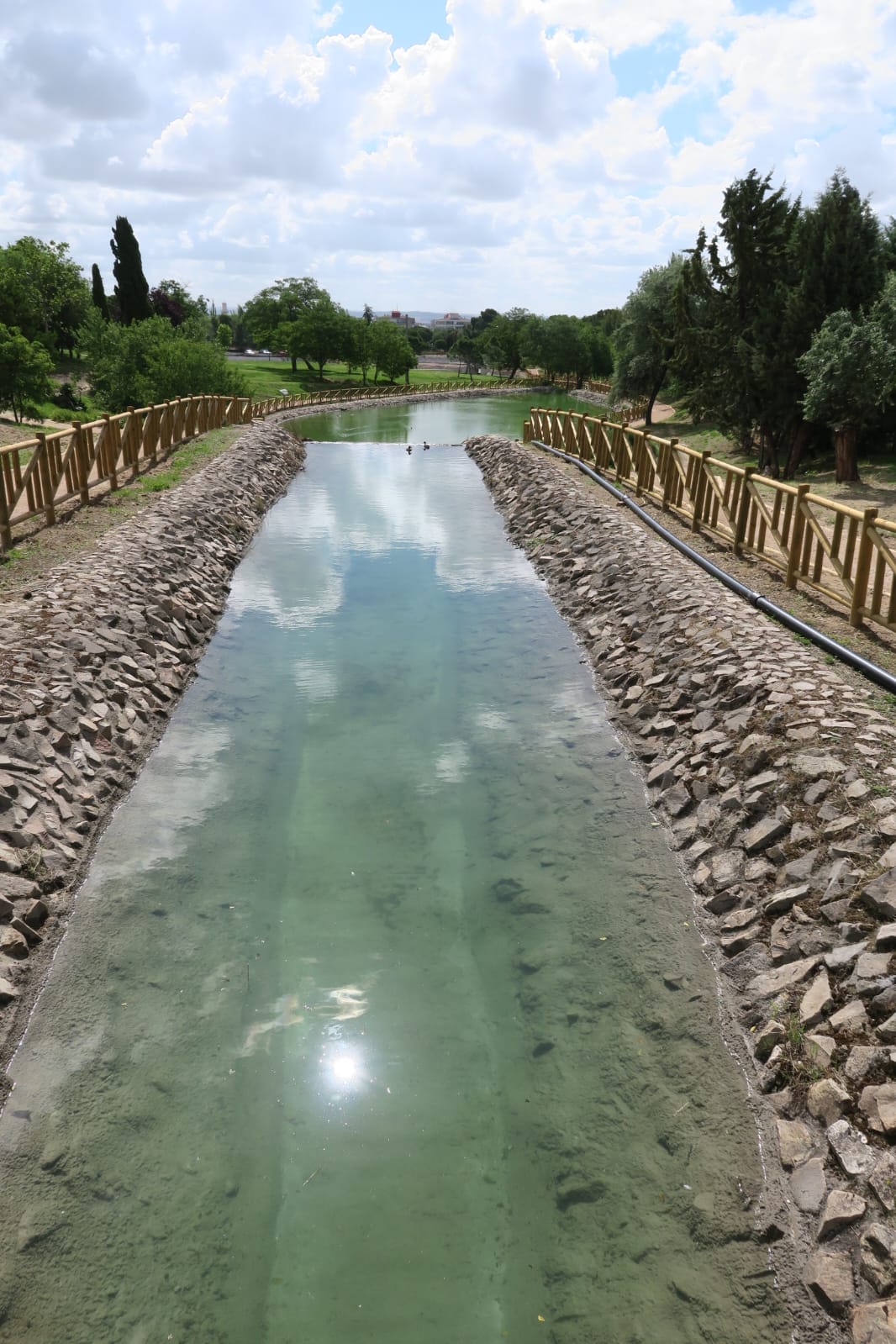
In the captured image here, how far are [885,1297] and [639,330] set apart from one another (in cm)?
4583

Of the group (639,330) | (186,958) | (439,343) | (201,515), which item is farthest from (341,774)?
(439,343)

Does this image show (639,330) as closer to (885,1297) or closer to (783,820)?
(783,820)

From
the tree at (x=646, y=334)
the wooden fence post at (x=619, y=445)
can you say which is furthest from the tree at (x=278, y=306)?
the wooden fence post at (x=619, y=445)

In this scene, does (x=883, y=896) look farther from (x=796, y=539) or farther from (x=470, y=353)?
(x=470, y=353)

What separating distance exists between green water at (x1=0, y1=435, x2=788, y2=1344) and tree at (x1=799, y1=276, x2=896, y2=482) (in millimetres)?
15084

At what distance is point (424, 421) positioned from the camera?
54531mm

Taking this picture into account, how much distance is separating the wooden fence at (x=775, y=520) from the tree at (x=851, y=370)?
2776mm

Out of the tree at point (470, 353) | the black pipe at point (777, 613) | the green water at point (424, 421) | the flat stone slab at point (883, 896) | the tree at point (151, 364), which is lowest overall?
the flat stone slab at point (883, 896)

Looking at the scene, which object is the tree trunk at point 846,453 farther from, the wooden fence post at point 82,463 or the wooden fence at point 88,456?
the wooden fence post at point 82,463

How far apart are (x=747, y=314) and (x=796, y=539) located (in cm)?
1810

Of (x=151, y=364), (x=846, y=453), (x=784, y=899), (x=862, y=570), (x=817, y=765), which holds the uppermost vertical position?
(x=151, y=364)

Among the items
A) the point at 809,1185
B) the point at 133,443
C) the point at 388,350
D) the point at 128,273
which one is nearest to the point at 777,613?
the point at 809,1185

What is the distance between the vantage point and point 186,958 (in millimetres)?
6359

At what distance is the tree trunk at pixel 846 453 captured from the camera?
22.4 m
